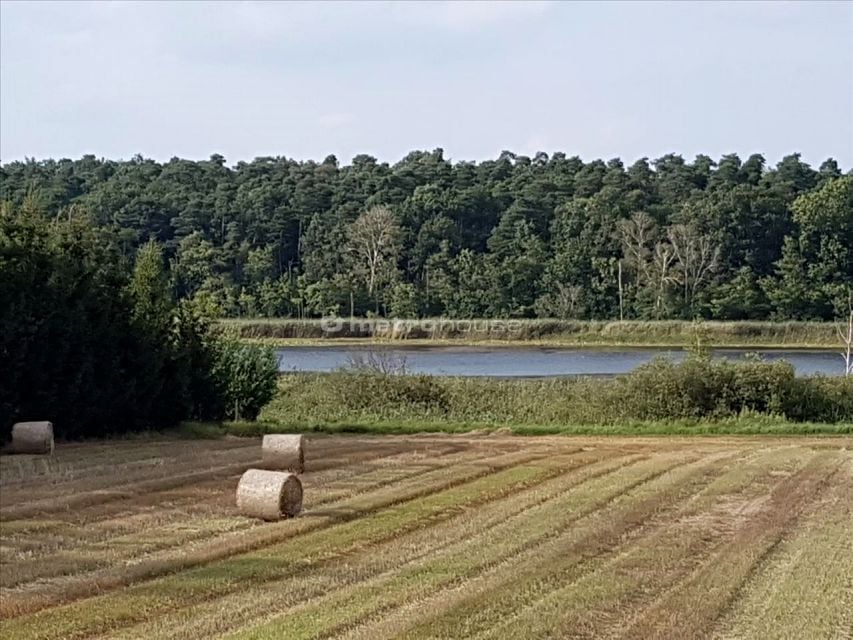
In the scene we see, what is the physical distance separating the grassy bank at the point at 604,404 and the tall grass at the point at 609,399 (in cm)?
3

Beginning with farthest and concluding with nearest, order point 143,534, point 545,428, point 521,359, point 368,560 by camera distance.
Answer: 1. point 521,359
2. point 545,428
3. point 143,534
4. point 368,560

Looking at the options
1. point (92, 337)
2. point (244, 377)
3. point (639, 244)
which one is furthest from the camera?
point (639, 244)

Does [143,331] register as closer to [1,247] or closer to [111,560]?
[1,247]

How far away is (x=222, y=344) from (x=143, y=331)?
17.0ft

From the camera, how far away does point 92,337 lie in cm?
2488

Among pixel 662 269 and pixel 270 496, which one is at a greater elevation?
pixel 662 269

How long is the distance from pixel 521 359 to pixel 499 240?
24.2 meters

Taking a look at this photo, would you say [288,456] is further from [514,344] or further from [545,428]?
[514,344]

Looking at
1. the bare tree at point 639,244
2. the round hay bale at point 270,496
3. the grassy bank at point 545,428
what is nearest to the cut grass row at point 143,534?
the round hay bale at point 270,496

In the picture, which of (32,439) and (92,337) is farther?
(92,337)

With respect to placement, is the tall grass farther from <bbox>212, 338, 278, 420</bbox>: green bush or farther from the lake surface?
the lake surface

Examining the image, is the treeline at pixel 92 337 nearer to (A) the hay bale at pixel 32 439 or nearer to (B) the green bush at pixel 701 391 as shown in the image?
(A) the hay bale at pixel 32 439

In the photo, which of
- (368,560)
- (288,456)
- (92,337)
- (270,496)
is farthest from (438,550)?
(92,337)

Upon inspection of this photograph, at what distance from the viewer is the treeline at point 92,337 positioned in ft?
75.7
